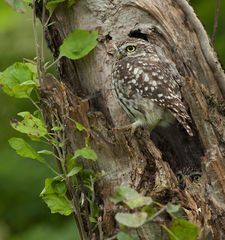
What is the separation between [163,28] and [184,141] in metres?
0.69

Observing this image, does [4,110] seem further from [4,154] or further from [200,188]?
[200,188]

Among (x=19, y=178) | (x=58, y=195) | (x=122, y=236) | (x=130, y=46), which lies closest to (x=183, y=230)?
(x=122, y=236)

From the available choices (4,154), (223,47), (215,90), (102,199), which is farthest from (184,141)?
(4,154)

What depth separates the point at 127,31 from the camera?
5.55 m

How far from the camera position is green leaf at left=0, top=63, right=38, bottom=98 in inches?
199

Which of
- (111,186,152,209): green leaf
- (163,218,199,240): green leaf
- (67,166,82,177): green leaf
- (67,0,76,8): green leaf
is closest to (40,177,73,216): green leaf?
(67,166,82,177): green leaf

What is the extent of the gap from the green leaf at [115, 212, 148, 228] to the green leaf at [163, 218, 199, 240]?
36cm

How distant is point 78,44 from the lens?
5.23 m

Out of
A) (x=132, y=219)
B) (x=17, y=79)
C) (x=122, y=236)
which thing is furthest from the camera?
(x=17, y=79)

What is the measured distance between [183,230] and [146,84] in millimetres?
1210

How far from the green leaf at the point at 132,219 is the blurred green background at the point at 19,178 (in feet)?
9.41

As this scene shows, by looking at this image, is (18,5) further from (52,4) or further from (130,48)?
(130,48)

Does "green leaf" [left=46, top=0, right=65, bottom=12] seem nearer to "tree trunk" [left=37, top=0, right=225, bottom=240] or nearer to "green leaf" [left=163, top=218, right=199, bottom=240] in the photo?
"tree trunk" [left=37, top=0, right=225, bottom=240]

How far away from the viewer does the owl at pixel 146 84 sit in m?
5.42
